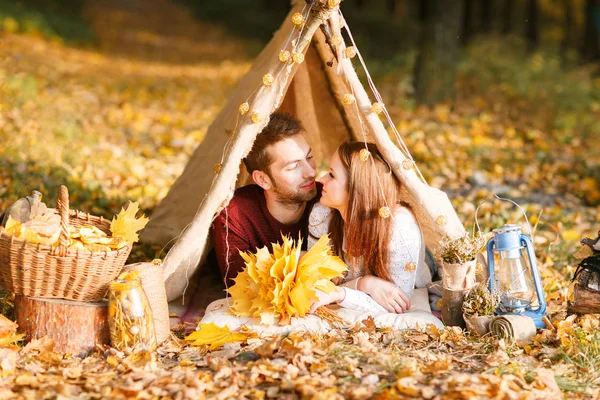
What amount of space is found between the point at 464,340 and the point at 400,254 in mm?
673

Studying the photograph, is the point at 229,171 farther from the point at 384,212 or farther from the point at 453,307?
the point at 453,307

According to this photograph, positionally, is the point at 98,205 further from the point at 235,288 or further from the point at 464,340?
the point at 464,340

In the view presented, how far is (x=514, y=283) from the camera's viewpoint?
4.10 metres

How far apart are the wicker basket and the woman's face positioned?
125cm

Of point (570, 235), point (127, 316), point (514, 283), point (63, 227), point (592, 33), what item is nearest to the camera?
point (63, 227)

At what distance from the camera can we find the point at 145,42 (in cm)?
1875

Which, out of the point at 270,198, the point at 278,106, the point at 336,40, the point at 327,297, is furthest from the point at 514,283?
the point at 278,106

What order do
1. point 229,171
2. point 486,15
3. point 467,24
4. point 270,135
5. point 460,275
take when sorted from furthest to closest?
point 486,15, point 467,24, point 270,135, point 229,171, point 460,275

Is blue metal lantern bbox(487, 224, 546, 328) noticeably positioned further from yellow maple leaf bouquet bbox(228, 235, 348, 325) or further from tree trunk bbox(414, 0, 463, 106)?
tree trunk bbox(414, 0, 463, 106)

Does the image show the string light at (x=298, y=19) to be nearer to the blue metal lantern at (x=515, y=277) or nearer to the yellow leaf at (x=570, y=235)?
the blue metal lantern at (x=515, y=277)

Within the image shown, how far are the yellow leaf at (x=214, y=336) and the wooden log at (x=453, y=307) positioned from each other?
1.12 metres

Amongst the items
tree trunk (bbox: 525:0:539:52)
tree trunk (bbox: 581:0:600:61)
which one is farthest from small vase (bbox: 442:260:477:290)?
tree trunk (bbox: 525:0:539:52)

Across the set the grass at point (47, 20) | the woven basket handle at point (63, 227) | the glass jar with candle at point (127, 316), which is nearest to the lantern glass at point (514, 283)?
the glass jar with candle at point (127, 316)

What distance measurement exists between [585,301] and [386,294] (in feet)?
3.73
